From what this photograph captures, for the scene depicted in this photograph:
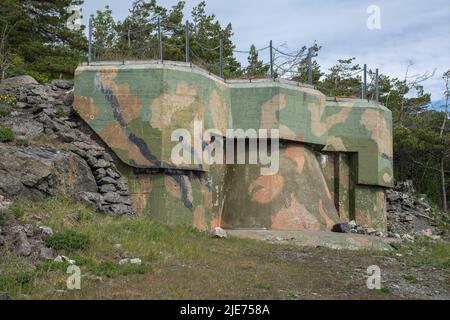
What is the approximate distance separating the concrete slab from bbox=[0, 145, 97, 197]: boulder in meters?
4.87

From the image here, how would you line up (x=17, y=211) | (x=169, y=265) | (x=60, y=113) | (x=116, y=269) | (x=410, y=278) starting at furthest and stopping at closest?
(x=60, y=113), (x=17, y=211), (x=410, y=278), (x=169, y=265), (x=116, y=269)

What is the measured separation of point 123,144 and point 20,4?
18387 millimetres

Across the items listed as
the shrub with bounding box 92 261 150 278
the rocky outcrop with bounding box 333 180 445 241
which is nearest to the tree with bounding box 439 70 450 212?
the rocky outcrop with bounding box 333 180 445 241

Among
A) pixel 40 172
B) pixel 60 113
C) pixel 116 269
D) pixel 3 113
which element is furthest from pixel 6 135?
pixel 116 269

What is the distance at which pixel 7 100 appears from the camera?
63.3 ft

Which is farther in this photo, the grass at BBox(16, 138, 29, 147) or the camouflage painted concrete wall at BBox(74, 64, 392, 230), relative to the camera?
the camouflage painted concrete wall at BBox(74, 64, 392, 230)

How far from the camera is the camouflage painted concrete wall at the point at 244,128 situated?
18.4 meters

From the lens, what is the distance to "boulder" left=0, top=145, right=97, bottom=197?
50.3 feet

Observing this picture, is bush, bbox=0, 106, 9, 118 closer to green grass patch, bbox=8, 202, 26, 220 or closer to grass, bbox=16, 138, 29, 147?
grass, bbox=16, 138, 29, 147

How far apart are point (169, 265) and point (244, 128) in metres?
9.66

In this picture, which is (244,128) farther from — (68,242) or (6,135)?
(68,242)

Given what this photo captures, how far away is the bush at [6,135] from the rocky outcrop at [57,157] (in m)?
0.27

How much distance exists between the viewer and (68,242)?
12328 mm
